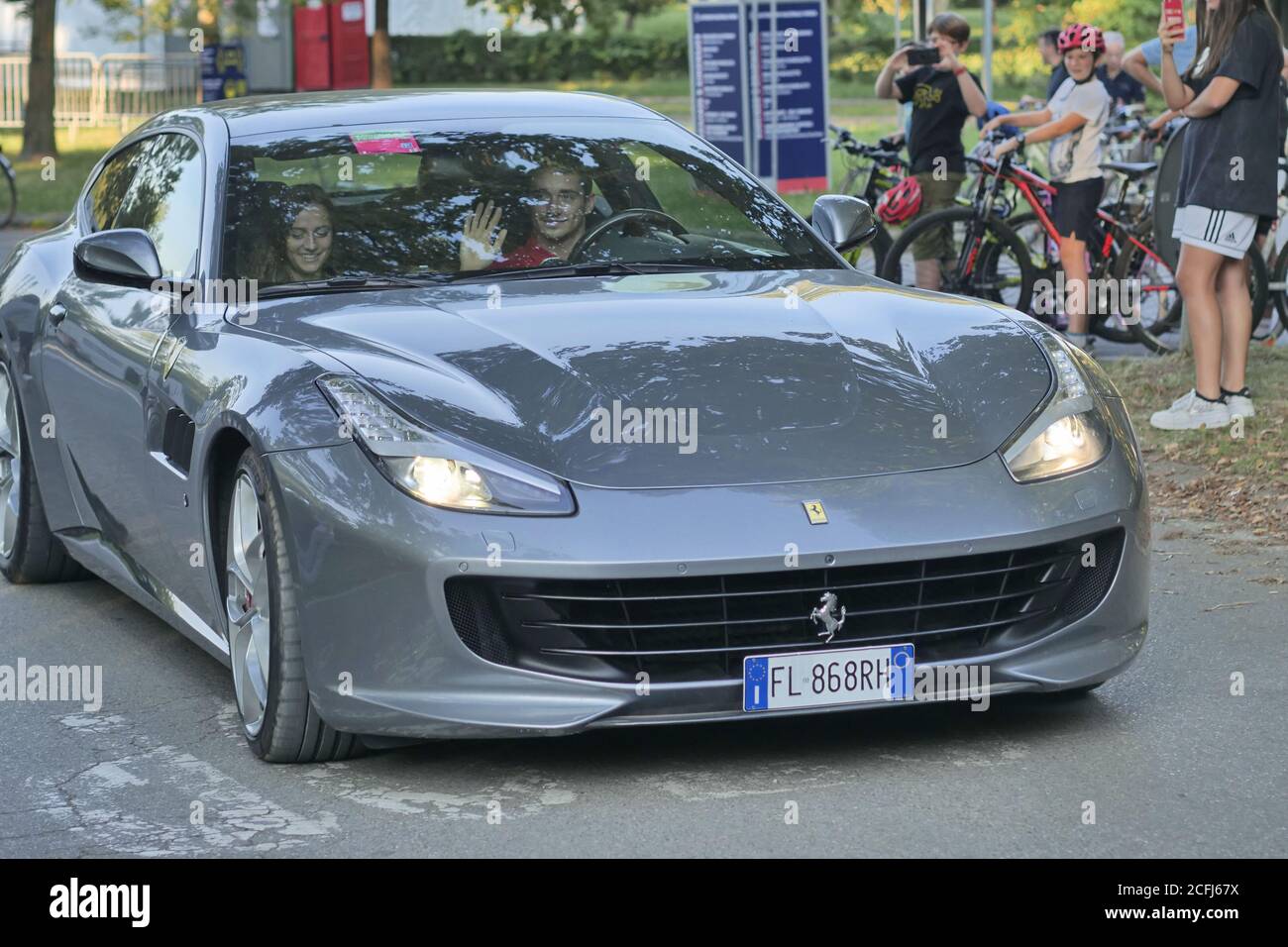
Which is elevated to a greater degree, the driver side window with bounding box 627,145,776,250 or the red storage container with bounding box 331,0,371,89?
the red storage container with bounding box 331,0,371,89

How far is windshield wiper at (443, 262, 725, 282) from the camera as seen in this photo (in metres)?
5.50

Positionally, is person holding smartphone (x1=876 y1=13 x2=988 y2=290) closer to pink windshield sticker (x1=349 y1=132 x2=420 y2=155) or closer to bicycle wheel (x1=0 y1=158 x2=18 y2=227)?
pink windshield sticker (x1=349 y1=132 x2=420 y2=155)

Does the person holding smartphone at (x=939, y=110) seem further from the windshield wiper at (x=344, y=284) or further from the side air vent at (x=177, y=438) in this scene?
the side air vent at (x=177, y=438)

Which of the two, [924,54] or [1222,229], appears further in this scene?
[924,54]

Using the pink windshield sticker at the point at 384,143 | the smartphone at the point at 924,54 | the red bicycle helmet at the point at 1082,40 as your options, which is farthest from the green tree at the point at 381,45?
the pink windshield sticker at the point at 384,143

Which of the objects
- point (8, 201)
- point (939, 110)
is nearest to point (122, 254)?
point (939, 110)

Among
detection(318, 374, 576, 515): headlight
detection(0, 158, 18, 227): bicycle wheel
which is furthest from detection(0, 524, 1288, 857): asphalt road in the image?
detection(0, 158, 18, 227): bicycle wheel

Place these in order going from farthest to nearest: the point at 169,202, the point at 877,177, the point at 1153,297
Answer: the point at 877,177 → the point at 1153,297 → the point at 169,202

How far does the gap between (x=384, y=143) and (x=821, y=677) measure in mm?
2249

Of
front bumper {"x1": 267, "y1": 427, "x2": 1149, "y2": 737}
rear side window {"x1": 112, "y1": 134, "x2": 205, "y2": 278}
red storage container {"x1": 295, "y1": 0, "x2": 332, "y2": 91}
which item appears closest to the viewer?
front bumper {"x1": 267, "y1": 427, "x2": 1149, "y2": 737}

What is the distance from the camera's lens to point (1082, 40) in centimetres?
1159

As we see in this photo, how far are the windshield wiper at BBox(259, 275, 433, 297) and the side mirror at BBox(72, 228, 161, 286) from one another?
1.38 ft

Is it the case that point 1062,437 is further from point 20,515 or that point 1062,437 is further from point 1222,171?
point 1222,171
